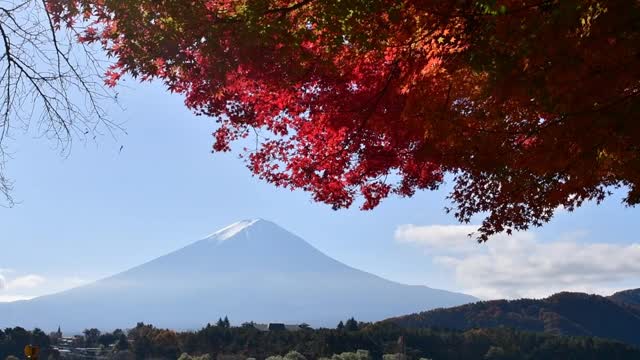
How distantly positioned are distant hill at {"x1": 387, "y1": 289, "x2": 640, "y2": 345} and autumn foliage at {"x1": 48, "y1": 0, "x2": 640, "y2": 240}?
131 m

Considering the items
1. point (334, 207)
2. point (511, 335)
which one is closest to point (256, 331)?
point (511, 335)

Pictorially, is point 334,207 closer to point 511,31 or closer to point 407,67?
point 407,67

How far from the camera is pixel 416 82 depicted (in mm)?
8953

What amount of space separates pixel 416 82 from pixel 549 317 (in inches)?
6360

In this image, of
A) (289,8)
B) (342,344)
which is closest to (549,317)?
(342,344)

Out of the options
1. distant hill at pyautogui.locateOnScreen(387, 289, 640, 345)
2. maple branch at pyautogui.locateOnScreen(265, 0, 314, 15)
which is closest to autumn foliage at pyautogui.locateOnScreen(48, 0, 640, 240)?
maple branch at pyautogui.locateOnScreen(265, 0, 314, 15)

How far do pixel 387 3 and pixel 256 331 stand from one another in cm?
9065

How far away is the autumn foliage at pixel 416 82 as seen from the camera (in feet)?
18.7

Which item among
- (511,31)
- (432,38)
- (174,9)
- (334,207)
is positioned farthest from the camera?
(334,207)

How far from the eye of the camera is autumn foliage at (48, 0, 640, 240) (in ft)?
18.7

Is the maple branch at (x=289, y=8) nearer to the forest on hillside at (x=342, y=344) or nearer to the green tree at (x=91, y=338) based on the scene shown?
the forest on hillside at (x=342, y=344)

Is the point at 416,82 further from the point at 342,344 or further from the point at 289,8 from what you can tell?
the point at 342,344

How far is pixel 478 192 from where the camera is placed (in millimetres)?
12258

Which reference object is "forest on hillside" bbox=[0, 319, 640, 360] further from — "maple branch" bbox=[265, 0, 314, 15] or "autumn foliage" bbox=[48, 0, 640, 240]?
"maple branch" bbox=[265, 0, 314, 15]
